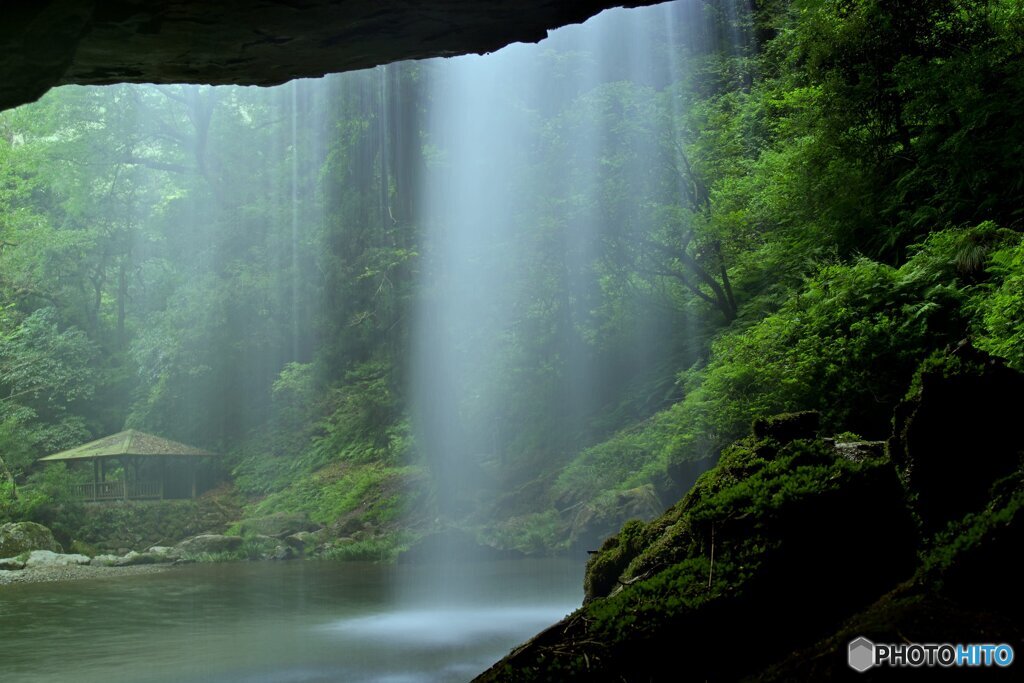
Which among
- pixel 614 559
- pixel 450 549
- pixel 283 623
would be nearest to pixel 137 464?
pixel 450 549

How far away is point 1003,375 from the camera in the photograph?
3.51m

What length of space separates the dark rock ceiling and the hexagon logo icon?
2.73m

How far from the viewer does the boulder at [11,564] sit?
65.5ft

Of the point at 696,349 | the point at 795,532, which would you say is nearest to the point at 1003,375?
the point at 795,532

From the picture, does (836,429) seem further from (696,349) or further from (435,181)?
(435,181)

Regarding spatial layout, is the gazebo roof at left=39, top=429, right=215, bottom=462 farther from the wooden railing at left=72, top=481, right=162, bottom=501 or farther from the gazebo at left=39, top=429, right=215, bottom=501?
the wooden railing at left=72, top=481, right=162, bottom=501

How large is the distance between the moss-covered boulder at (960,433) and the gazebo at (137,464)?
2414cm

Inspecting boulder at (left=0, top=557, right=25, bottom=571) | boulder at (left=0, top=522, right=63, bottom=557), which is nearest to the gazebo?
boulder at (left=0, top=522, right=63, bottom=557)

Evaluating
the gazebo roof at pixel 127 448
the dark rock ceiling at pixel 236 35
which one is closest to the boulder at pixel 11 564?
the gazebo roof at pixel 127 448

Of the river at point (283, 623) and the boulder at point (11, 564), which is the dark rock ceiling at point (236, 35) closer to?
the river at point (283, 623)

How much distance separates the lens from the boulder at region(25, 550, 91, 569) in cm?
2066

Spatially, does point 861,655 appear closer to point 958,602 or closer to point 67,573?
point 958,602

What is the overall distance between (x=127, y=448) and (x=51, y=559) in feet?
13.1

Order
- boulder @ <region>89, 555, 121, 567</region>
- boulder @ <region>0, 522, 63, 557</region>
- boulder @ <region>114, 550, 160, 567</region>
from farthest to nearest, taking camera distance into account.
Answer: boulder @ <region>114, 550, 160, 567</region>
boulder @ <region>89, 555, 121, 567</region>
boulder @ <region>0, 522, 63, 557</region>
